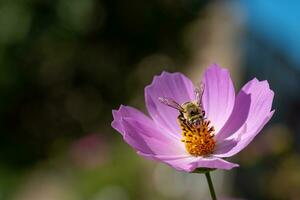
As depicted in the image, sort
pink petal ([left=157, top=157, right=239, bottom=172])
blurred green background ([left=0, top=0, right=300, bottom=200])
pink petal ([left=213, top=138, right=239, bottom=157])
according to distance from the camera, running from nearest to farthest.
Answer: pink petal ([left=157, top=157, right=239, bottom=172]), pink petal ([left=213, top=138, right=239, bottom=157]), blurred green background ([left=0, top=0, right=300, bottom=200])

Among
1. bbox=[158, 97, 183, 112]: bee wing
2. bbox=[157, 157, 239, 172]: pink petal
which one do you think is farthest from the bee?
bbox=[157, 157, 239, 172]: pink petal

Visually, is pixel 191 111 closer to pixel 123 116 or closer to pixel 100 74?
pixel 123 116

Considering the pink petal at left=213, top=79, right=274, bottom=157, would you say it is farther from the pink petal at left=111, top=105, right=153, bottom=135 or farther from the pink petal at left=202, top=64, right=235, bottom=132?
the pink petal at left=111, top=105, right=153, bottom=135

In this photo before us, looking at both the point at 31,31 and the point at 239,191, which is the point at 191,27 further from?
the point at 239,191

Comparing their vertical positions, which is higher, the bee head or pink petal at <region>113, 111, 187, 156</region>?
the bee head

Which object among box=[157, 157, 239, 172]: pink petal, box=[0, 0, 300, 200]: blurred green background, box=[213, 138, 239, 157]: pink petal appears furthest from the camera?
box=[0, 0, 300, 200]: blurred green background

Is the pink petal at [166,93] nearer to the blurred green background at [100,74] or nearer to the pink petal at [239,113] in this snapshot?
the pink petal at [239,113]

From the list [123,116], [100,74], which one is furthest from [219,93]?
[100,74]

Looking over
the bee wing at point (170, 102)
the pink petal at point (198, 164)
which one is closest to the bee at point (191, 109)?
the bee wing at point (170, 102)
